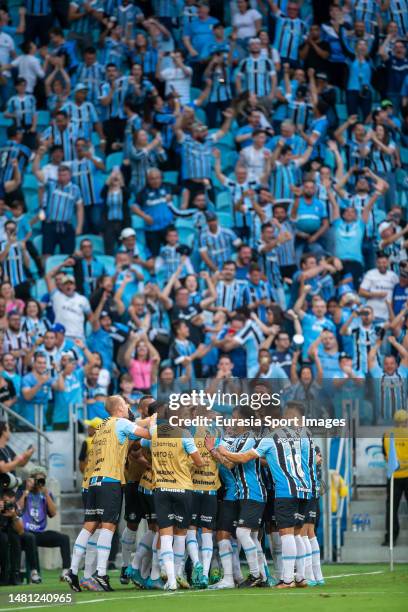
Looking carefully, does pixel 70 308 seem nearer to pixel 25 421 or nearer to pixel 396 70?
pixel 25 421

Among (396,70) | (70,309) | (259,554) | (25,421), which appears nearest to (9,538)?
(259,554)

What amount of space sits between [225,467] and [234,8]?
14.1 meters

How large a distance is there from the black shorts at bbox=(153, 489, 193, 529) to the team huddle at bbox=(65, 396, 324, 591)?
0.03 ft

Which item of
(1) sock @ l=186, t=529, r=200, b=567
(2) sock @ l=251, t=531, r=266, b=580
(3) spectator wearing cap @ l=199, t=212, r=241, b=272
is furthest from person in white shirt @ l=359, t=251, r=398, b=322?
(1) sock @ l=186, t=529, r=200, b=567

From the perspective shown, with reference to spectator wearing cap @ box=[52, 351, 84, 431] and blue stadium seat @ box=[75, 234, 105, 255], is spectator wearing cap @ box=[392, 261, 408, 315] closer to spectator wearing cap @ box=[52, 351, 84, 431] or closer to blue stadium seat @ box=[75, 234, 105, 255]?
blue stadium seat @ box=[75, 234, 105, 255]

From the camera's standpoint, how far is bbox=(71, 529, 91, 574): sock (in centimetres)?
1330

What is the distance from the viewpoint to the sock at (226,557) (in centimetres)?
1412

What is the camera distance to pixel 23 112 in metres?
24.8

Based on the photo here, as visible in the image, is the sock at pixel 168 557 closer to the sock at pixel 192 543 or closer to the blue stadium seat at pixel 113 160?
the sock at pixel 192 543

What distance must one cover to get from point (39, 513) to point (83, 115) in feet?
32.9

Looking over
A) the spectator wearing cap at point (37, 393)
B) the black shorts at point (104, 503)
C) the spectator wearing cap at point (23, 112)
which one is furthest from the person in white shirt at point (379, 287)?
the black shorts at point (104, 503)

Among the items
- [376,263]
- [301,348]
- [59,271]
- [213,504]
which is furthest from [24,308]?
[213,504]

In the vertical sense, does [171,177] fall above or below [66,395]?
above

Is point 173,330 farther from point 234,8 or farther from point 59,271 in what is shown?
point 234,8
